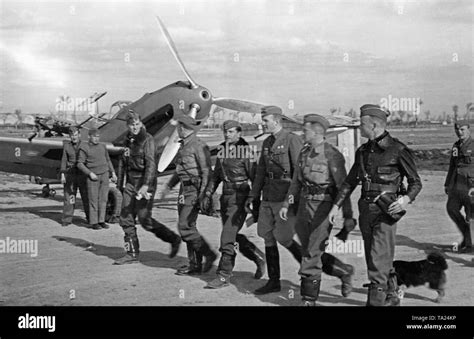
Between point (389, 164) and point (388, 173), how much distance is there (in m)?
0.08

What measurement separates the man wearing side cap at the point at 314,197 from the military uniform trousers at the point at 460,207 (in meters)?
3.21

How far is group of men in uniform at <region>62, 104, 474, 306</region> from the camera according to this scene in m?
5.43

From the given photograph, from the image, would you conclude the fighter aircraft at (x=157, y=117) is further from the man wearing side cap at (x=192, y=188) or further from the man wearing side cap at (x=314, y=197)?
the man wearing side cap at (x=314, y=197)

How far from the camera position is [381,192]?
5.43 metres

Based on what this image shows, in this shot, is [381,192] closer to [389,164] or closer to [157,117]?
[389,164]

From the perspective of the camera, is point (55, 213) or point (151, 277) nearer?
point (151, 277)

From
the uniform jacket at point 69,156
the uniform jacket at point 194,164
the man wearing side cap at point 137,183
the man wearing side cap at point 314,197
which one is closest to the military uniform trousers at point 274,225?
the man wearing side cap at point 314,197

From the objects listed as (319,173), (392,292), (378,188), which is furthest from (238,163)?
(392,292)

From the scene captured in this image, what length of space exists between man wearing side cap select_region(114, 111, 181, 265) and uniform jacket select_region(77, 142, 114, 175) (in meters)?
3.51

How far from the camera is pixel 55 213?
1323 cm

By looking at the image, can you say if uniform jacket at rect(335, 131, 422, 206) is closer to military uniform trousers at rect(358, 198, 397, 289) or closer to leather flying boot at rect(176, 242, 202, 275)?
military uniform trousers at rect(358, 198, 397, 289)

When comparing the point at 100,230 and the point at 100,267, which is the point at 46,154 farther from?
the point at 100,267
